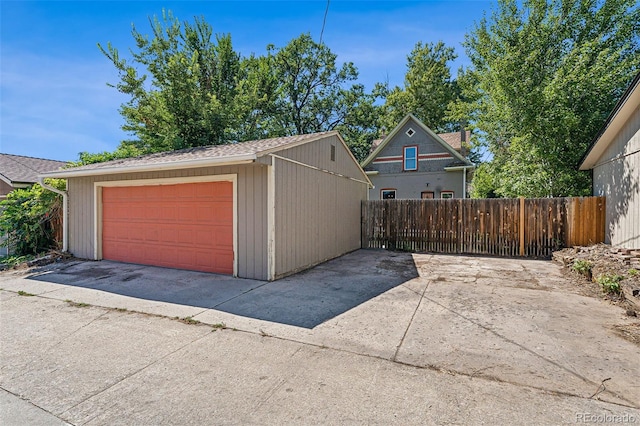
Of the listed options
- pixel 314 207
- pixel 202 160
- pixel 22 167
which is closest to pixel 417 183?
pixel 314 207

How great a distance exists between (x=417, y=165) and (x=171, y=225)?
13.6 meters

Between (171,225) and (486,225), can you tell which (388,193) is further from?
(171,225)

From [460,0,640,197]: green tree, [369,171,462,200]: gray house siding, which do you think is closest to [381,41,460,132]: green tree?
[369,171,462,200]: gray house siding

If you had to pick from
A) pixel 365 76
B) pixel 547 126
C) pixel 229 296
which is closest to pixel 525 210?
pixel 547 126

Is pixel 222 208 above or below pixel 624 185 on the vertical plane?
below

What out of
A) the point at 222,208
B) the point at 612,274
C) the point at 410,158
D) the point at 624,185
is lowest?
the point at 612,274

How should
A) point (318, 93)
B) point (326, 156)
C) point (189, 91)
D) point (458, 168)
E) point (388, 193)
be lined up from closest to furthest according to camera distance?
point (326, 156) < point (189, 91) < point (458, 168) < point (388, 193) < point (318, 93)

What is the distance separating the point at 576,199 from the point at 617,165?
1182 mm

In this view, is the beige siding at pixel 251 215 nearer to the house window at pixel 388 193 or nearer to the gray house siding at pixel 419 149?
the house window at pixel 388 193

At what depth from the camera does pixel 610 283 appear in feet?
15.6

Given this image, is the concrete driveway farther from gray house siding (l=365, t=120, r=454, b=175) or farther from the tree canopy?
gray house siding (l=365, t=120, r=454, b=175)

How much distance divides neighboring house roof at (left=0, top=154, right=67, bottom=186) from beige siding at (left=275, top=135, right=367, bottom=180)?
32.7 ft

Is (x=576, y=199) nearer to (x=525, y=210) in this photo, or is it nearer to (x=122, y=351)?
(x=525, y=210)

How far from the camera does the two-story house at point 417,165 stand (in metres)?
16.2
